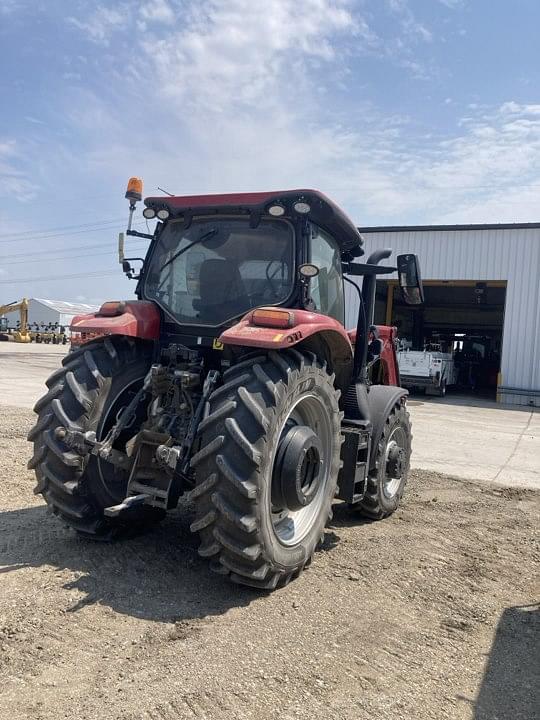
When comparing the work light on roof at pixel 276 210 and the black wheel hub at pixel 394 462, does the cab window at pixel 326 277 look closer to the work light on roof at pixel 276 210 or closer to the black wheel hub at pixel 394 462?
the work light on roof at pixel 276 210

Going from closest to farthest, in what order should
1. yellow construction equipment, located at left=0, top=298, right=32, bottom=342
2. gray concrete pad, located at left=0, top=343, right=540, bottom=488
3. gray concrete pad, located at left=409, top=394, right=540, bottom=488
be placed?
gray concrete pad, located at left=409, top=394, right=540, bottom=488 < gray concrete pad, located at left=0, top=343, right=540, bottom=488 < yellow construction equipment, located at left=0, top=298, right=32, bottom=342

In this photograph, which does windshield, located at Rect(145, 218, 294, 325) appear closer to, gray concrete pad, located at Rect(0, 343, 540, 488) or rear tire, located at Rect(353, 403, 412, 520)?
rear tire, located at Rect(353, 403, 412, 520)

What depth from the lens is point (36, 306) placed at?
243ft

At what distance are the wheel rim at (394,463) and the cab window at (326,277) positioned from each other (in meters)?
1.35

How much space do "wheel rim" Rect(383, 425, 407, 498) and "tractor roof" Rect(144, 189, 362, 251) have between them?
6.86 feet

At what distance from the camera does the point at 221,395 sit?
352cm

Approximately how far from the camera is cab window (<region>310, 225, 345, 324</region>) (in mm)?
4523

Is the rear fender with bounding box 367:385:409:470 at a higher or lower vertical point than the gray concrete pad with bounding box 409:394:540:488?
higher

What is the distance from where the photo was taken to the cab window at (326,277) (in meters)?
4.52

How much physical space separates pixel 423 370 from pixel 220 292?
16.7 m

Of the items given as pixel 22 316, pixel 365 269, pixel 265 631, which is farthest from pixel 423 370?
pixel 22 316

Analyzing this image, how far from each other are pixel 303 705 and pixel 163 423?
6.44 feet

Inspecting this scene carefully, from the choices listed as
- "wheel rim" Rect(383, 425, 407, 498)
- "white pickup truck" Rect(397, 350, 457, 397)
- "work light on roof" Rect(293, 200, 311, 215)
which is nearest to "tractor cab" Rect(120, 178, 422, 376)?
"work light on roof" Rect(293, 200, 311, 215)

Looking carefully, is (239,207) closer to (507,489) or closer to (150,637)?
(150,637)
